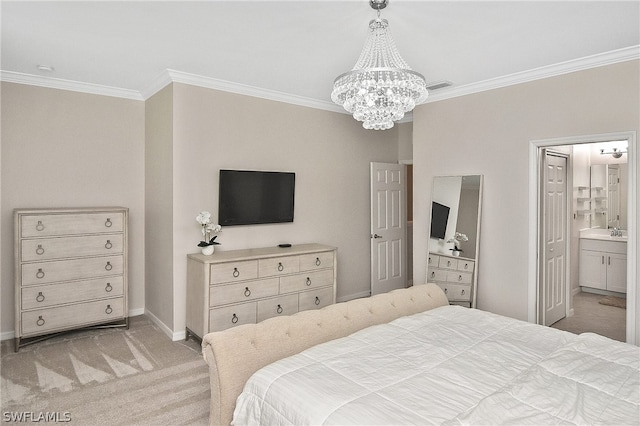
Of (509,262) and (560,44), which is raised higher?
(560,44)

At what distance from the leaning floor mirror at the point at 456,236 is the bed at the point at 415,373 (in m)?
1.69

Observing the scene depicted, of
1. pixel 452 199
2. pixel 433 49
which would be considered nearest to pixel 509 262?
pixel 452 199

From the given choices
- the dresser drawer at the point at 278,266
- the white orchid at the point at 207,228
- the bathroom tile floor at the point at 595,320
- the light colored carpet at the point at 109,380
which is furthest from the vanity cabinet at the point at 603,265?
the light colored carpet at the point at 109,380

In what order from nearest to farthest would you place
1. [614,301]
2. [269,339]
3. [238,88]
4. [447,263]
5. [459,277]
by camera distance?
1. [269,339]
2. [238,88]
3. [459,277]
4. [447,263]
5. [614,301]

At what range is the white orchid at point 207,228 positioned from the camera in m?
3.87

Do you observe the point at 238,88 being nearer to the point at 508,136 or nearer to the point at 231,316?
the point at 231,316

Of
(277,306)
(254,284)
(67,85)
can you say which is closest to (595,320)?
(277,306)

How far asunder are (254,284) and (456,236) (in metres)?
2.31

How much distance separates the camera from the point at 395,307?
113 inches

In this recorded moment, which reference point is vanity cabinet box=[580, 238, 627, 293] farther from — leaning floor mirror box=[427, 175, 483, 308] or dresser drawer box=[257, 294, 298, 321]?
dresser drawer box=[257, 294, 298, 321]

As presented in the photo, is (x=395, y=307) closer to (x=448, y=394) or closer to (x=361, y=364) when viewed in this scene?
(x=361, y=364)

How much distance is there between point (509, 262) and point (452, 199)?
900mm

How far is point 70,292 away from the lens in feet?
12.6

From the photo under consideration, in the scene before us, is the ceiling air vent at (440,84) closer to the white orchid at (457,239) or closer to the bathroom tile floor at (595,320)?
the white orchid at (457,239)
